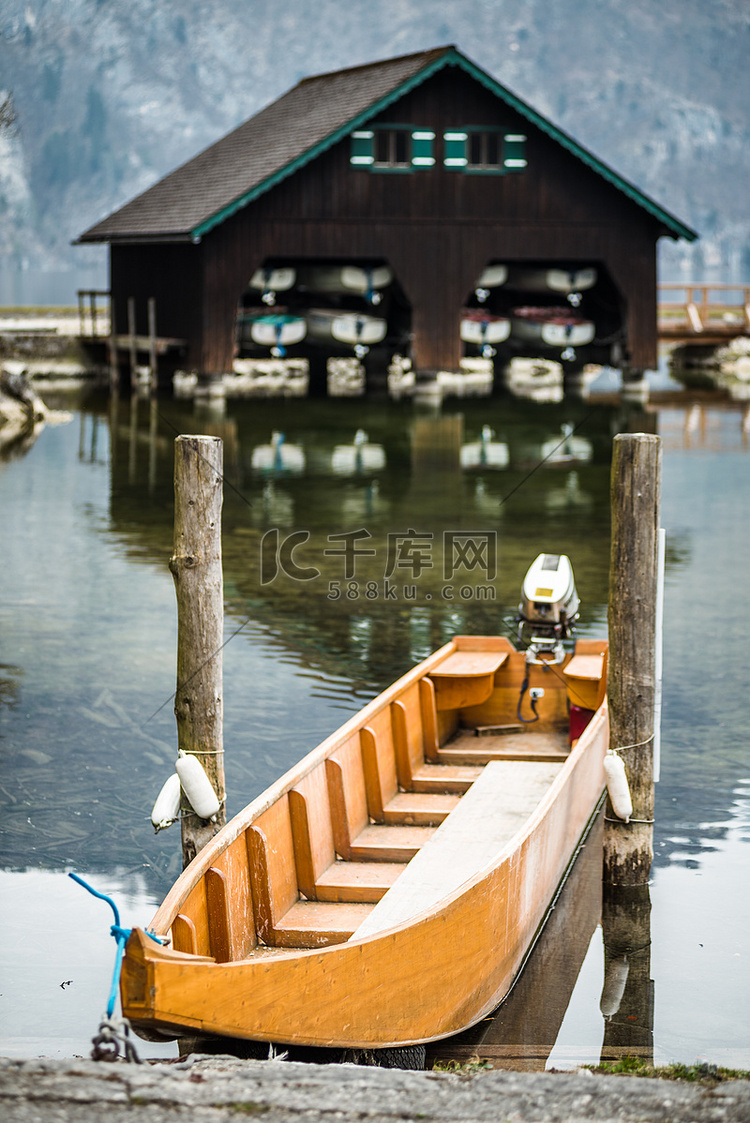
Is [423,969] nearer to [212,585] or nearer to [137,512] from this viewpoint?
[212,585]

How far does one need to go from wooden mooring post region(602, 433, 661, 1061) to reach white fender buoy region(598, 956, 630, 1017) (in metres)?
0.02

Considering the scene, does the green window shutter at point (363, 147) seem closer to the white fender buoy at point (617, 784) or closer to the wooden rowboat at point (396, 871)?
the wooden rowboat at point (396, 871)

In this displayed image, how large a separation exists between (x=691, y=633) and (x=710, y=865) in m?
5.43

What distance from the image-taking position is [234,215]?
31.0m

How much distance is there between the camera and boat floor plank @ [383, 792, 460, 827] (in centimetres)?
812

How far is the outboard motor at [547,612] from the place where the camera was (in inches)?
389

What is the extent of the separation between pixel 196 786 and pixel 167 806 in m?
0.18

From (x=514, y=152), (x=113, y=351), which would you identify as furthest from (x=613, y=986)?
(x=113, y=351)

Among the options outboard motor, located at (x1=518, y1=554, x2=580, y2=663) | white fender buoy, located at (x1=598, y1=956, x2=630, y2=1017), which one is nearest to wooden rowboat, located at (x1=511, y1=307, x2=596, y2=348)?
outboard motor, located at (x1=518, y1=554, x2=580, y2=663)

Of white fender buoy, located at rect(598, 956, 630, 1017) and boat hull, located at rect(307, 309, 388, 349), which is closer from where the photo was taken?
white fender buoy, located at rect(598, 956, 630, 1017)

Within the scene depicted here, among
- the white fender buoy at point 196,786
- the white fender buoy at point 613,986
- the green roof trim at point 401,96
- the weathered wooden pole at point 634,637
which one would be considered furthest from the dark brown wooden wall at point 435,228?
the white fender buoy at point 613,986

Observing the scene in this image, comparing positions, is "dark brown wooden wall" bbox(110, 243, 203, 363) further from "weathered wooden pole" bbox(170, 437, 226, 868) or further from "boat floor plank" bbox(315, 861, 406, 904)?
"boat floor plank" bbox(315, 861, 406, 904)

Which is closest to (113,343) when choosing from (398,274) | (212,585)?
(398,274)

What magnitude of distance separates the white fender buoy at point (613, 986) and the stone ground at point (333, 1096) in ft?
6.86
